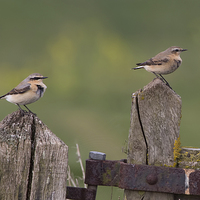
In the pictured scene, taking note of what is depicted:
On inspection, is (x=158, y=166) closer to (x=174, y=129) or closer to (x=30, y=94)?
(x=174, y=129)

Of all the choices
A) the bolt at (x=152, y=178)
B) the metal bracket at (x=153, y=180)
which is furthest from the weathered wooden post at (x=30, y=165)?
the bolt at (x=152, y=178)

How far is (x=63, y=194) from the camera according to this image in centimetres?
180

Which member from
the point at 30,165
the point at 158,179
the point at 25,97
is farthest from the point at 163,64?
the point at 30,165

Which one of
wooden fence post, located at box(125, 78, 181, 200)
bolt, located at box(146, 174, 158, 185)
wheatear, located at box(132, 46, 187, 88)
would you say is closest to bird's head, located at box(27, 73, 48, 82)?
wheatear, located at box(132, 46, 187, 88)

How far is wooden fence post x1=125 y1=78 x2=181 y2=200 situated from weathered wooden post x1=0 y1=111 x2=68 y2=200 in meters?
0.62

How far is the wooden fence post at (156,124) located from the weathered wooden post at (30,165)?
624 millimetres

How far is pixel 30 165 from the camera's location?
173 cm

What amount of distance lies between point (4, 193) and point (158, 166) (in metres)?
0.93

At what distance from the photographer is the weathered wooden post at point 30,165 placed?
5.57 feet

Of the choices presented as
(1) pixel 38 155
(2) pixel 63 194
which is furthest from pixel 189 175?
(1) pixel 38 155

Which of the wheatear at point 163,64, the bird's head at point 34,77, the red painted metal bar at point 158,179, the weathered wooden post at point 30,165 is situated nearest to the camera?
the weathered wooden post at point 30,165

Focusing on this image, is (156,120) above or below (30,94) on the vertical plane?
below

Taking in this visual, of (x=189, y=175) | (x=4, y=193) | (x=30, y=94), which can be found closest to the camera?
(x=4, y=193)

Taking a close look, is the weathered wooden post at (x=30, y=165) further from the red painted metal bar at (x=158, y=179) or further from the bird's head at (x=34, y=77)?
the bird's head at (x=34, y=77)
